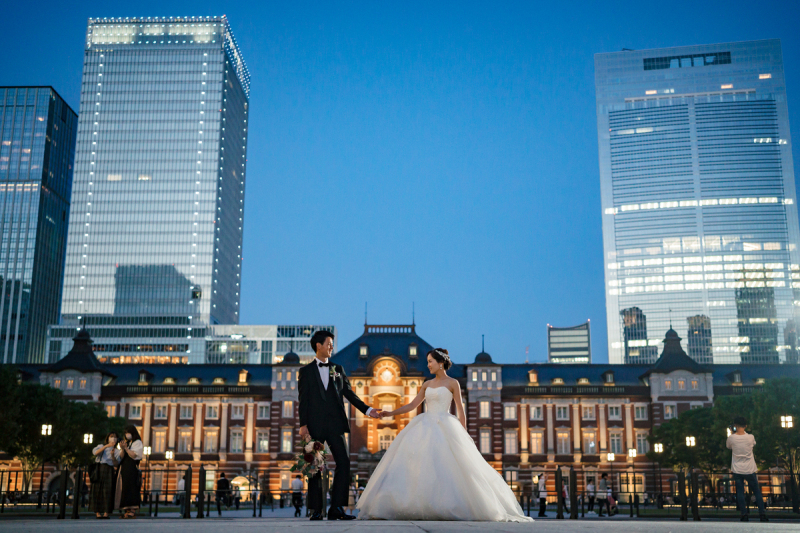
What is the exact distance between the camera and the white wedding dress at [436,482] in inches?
437

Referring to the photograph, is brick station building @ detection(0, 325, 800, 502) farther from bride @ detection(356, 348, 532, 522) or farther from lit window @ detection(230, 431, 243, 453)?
bride @ detection(356, 348, 532, 522)

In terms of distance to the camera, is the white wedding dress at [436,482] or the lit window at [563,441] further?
the lit window at [563,441]

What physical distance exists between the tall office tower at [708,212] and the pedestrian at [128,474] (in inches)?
5579

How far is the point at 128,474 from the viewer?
15.6 metres

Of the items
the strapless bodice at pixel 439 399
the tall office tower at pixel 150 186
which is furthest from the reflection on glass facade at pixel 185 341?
the strapless bodice at pixel 439 399

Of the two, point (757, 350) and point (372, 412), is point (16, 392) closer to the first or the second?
point (372, 412)

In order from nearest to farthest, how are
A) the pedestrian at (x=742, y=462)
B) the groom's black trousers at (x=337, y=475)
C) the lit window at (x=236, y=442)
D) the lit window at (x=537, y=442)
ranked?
the groom's black trousers at (x=337, y=475) → the pedestrian at (x=742, y=462) → the lit window at (x=537, y=442) → the lit window at (x=236, y=442)

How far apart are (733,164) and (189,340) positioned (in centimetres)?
11069

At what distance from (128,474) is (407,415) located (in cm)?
5327

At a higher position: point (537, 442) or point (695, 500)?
point (695, 500)

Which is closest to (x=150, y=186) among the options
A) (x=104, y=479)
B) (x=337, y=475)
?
(x=104, y=479)

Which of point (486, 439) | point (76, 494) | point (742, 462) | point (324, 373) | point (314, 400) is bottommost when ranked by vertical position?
point (486, 439)

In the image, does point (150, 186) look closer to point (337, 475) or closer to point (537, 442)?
point (537, 442)

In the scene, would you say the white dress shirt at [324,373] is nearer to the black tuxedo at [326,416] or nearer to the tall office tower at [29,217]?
the black tuxedo at [326,416]
